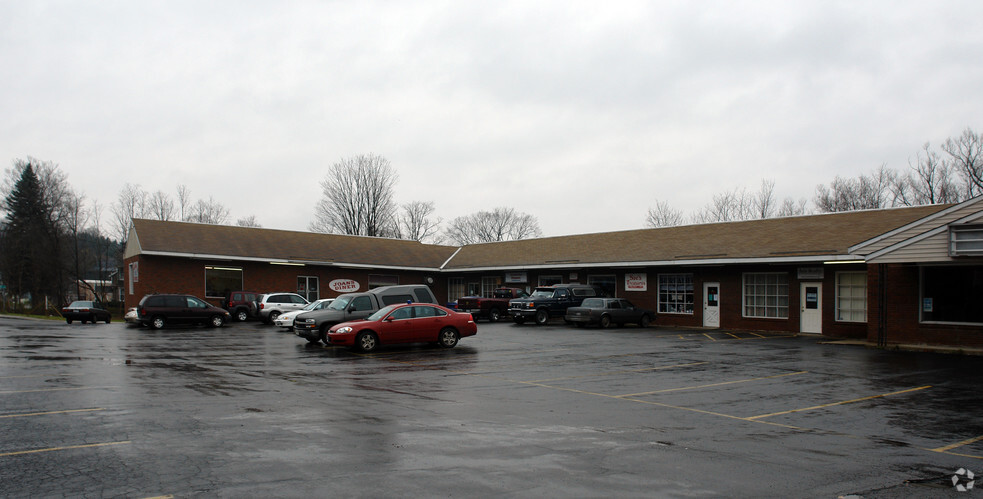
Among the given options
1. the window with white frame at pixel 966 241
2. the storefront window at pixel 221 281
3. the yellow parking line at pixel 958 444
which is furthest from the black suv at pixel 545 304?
the yellow parking line at pixel 958 444

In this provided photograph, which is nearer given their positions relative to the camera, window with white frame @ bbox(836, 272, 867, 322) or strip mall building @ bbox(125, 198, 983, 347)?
strip mall building @ bbox(125, 198, 983, 347)

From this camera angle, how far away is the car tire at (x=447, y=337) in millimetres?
19861

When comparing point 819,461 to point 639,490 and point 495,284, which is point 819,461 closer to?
point 639,490

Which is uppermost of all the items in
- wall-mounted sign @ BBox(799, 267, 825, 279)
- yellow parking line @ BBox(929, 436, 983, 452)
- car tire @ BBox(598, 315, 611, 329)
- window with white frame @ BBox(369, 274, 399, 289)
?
wall-mounted sign @ BBox(799, 267, 825, 279)

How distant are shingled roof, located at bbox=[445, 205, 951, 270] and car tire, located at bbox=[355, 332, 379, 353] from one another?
16518 mm

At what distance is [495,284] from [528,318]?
1085cm

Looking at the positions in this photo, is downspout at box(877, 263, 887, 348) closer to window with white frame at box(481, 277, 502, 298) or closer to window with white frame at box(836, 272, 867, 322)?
window with white frame at box(836, 272, 867, 322)

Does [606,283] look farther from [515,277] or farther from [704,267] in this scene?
[515,277]

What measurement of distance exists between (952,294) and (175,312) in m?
29.7

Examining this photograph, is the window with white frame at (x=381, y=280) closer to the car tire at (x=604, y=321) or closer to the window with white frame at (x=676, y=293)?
the car tire at (x=604, y=321)

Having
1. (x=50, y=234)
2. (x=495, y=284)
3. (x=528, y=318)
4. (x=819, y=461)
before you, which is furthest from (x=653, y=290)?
(x=50, y=234)

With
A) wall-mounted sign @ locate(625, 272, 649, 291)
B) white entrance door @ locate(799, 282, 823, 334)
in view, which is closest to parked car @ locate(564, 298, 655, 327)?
wall-mounted sign @ locate(625, 272, 649, 291)

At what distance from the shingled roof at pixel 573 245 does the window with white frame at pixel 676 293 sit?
1264mm

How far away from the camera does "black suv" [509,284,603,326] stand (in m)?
30.9
